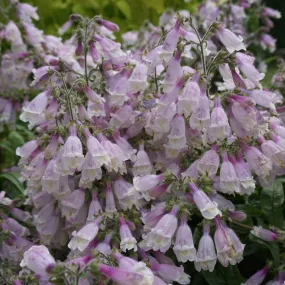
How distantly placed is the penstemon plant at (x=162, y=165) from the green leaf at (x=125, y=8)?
3.67 metres

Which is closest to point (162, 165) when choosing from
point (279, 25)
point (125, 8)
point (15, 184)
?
point (15, 184)

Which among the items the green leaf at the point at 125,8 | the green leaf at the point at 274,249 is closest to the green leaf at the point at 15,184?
the green leaf at the point at 274,249

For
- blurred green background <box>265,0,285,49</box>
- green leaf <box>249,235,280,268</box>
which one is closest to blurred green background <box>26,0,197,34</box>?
blurred green background <box>265,0,285,49</box>

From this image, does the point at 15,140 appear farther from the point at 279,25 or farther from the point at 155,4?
the point at 279,25

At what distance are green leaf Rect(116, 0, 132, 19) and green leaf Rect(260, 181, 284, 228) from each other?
4004 millimetres

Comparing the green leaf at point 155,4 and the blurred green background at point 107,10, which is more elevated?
the green leaf at point 155,4

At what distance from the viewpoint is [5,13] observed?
368 centimetres

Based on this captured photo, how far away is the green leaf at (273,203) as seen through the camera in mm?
2322

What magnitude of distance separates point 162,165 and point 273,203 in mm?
468

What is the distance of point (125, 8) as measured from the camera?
609cm

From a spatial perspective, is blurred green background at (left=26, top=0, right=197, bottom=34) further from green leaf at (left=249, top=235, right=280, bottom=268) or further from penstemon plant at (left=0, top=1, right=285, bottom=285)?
green leaf at (left=249, top=235, right=280, bottom=268)

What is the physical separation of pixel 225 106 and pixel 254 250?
2.04 ft

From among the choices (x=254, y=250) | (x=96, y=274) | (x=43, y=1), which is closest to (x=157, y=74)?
(x=254, y=250)

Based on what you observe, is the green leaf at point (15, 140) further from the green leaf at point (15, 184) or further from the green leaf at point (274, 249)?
the green leaf at point (274, 249)
